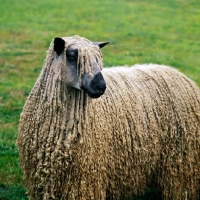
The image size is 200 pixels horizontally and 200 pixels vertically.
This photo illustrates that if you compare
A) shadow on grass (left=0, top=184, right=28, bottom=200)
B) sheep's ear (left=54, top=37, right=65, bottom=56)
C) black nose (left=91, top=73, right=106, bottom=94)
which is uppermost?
sheep's ear (left=54, top=37, right=65, bottom=56)

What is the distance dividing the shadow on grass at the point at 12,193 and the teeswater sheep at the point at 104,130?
1.08 m

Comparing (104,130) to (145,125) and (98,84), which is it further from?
(98,84)

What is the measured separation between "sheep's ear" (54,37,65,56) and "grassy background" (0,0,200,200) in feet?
7.31

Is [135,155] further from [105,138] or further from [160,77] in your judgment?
[160,77]

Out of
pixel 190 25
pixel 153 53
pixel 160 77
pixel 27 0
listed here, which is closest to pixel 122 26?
pixel 190 25

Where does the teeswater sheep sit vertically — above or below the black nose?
below

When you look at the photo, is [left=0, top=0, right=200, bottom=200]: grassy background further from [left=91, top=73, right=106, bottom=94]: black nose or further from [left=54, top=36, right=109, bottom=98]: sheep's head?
[left=91, top=73, right=106, bottom=94]: black nose

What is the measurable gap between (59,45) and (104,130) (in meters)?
0.98

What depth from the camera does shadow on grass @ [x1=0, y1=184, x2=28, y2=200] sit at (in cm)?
531

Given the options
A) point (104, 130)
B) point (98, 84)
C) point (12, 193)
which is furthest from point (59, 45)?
point (12, 193)

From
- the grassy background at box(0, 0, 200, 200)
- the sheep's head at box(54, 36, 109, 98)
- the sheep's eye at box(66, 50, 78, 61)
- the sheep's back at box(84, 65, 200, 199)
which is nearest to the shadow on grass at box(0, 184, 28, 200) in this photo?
the grassy background at box(0, 0, 200, 200)

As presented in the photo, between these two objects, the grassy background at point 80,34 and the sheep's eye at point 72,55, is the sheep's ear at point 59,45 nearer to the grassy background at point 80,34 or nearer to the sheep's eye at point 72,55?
the sheep's eye at point 72,55

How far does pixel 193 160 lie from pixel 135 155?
0.76 meters

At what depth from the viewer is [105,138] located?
4297mm
